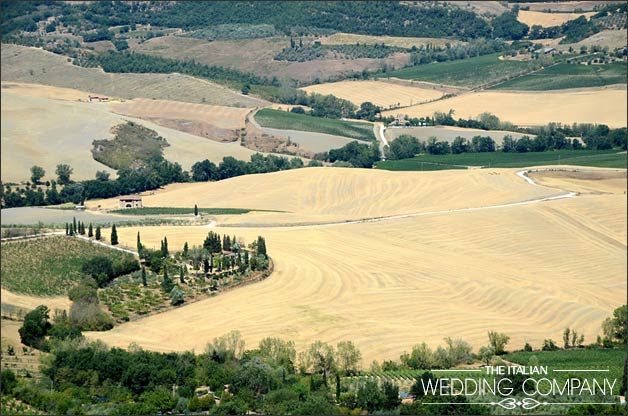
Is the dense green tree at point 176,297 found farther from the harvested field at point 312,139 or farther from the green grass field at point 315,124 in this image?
the green grass field at point 315,124

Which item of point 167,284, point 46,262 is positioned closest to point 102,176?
point 46,262

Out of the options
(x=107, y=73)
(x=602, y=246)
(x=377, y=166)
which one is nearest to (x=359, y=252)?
(x=602, y=246)

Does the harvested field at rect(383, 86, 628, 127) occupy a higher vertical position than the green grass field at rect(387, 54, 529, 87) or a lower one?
lower

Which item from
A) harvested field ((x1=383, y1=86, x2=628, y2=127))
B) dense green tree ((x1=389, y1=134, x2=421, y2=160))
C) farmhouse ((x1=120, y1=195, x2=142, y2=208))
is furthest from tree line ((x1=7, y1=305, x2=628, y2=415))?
harvested field ((x1=383, y1=86, x2=628, y2=127))

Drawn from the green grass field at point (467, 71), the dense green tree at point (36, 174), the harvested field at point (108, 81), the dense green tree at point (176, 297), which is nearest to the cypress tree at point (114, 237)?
the dense green tree at point (176, 297)

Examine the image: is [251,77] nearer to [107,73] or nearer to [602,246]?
[107,73]

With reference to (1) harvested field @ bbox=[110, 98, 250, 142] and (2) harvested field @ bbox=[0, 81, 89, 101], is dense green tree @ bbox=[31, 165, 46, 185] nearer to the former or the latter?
(1) harvested field @ bbox=[110, 98, 250, 142]
